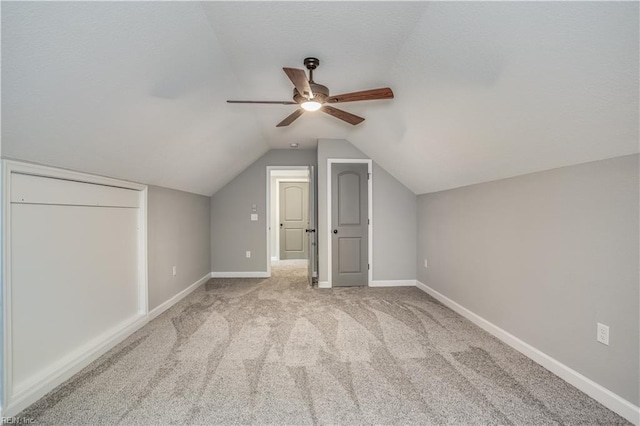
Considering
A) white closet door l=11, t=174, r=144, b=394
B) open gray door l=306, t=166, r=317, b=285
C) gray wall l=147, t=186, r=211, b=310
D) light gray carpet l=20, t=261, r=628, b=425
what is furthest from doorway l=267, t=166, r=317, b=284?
white closet door l=11, t=174, r=144, b=394

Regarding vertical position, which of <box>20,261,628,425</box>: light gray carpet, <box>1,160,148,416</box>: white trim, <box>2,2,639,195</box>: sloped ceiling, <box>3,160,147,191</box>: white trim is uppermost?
<box>2,2,639,195</box>: sloped ceiling

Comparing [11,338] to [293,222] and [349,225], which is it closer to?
[349,225]

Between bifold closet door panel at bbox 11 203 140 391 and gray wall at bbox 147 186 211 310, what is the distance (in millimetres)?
397

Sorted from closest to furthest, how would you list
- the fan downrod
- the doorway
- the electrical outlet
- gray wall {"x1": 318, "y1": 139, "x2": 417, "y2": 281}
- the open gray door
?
the electrical outlet → the fan downrod → the open gray door → gray wall {"x1": 318, "y1": 139, "x2": 417, "y2": 281} → the doorway

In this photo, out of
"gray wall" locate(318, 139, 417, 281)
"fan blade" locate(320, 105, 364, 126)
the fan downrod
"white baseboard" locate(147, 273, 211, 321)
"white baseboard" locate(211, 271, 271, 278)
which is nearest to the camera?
the fan downrod

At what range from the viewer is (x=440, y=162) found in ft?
10.5

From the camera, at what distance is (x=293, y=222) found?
23.9 feet

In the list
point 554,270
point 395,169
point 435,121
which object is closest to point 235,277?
point 395,169

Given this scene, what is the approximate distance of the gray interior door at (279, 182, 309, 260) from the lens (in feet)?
23.8

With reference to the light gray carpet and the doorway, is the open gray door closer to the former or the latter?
the light gray carpet

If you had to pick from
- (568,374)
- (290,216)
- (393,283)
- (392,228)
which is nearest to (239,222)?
(290,216)

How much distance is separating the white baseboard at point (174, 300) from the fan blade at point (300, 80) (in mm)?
2790

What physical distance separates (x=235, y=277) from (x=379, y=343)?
334 centimetres

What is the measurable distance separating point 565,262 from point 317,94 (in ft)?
7.02
